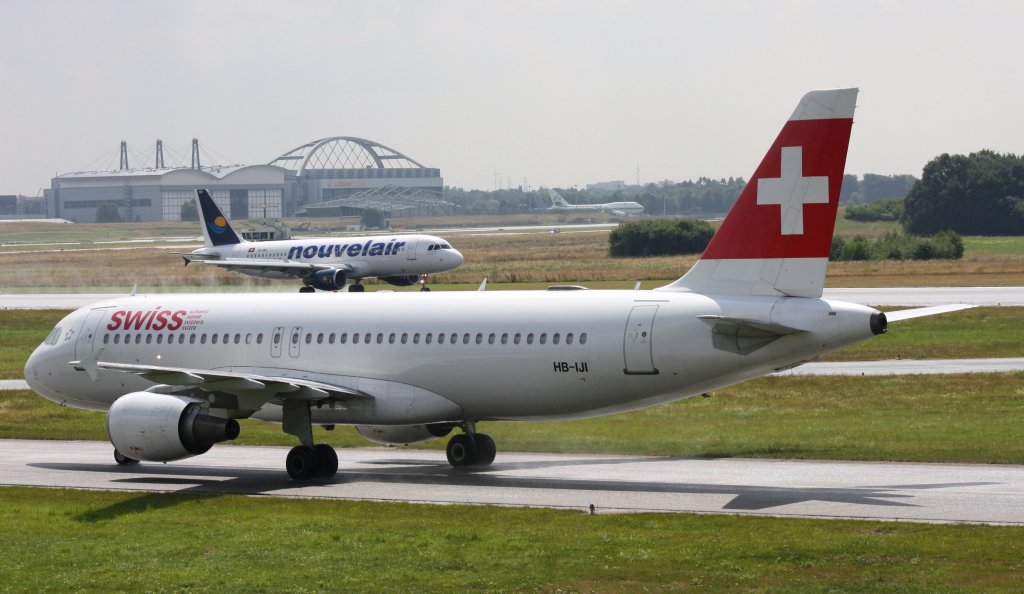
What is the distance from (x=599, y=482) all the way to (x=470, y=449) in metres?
3.46

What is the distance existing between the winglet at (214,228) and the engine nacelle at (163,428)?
66547 millimetres

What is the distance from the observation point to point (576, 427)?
32750 millimetres

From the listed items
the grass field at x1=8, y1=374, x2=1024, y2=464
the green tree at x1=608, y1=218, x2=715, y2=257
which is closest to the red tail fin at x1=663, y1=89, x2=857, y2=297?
the grass field at x1=8, y1=374, x2=1024, y2=464

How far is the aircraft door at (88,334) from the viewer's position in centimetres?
3078

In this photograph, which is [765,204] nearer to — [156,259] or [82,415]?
[82,415]

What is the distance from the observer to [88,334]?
31.0 meters

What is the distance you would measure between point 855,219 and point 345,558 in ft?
541

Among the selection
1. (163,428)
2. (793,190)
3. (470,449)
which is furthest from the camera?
(470,449)

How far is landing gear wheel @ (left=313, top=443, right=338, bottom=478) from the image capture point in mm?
26719

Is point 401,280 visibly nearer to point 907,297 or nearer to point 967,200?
point 907,297

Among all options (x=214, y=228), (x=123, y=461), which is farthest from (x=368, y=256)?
(x=123, y=461)

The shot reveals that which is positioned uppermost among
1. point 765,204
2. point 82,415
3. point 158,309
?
point 765,204

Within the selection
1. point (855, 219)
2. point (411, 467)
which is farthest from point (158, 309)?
point (855, 219)

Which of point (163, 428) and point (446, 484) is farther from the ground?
point (163, 428)
